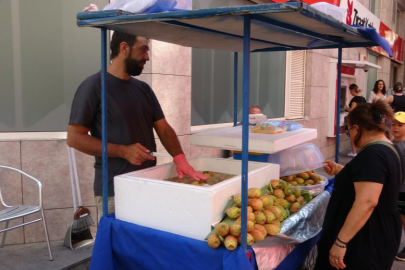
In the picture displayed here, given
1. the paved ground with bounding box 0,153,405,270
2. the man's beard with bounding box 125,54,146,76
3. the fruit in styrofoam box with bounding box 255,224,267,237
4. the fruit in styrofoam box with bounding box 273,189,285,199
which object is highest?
the man's beard with bounding box 125,54,146,76

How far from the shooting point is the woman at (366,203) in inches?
81.7

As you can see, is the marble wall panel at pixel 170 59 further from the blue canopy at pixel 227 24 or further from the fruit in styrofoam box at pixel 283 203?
the fruit in styrofoam box at pixel 283 203

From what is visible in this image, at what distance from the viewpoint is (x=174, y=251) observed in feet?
6.68

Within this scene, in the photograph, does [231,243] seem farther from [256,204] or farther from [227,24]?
[227,24]

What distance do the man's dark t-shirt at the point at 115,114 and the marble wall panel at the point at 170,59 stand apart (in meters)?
1.63

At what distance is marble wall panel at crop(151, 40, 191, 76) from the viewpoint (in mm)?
4348

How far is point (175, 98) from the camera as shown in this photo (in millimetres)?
4652

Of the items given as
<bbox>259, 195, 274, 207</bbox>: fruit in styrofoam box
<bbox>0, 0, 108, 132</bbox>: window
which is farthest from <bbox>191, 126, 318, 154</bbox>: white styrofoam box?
<bbox>0, 0, 108, 132</bbox>: window

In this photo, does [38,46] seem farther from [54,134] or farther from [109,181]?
[109,181]

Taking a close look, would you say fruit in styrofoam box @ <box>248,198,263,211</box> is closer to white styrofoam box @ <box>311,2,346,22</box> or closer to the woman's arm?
the woman's arm

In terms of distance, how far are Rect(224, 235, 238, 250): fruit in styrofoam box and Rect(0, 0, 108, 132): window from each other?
2.75 m

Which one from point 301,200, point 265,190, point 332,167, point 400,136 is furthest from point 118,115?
point 400,136

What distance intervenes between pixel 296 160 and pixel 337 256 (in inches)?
38.8

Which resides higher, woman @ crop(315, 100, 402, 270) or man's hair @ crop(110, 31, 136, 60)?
man's hair @ crop(110, 31, 136, 60)
